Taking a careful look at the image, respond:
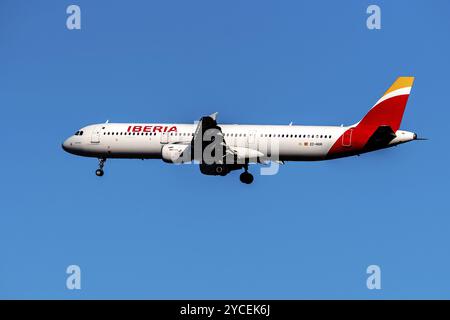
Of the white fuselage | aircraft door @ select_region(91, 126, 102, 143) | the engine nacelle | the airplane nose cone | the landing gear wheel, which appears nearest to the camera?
the engine nacelle

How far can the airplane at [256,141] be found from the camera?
3615 inches

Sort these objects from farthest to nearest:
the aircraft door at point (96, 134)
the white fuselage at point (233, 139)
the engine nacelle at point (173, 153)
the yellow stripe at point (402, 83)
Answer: the aircraft door at point (96, 134)
the yellow stripe at point (402, 83)
the white fuselage at point (233, 139)
the engine nacelle at point (173, 153)

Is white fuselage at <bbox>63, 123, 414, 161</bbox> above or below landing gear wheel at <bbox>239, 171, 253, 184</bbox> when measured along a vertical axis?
above

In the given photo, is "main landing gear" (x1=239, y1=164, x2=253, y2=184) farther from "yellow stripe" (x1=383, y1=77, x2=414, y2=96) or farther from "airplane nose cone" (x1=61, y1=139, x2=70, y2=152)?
"airplane nose cone" (x1=61, y1=139, x2=70, y2=152)

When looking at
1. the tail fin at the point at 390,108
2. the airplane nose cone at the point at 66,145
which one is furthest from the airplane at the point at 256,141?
the airplane nose cone at the point at 66,145

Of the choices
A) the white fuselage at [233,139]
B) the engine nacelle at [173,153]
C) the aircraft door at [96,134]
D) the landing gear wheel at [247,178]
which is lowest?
the landing gear wheel at [247,178]

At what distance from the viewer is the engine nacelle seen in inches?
3612

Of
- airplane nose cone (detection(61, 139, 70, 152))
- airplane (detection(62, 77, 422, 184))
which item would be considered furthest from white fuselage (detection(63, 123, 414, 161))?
airplane nose cone (detection(61, 139, 70, 152))

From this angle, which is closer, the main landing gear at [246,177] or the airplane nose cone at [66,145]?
the main landing gear at [246,177]

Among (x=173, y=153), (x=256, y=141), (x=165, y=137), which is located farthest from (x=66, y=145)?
(x=256, y=141)

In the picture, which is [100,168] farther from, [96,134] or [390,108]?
[390,108]

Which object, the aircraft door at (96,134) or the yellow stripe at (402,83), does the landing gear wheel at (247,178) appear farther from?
the yellow stripe at (402,83)
